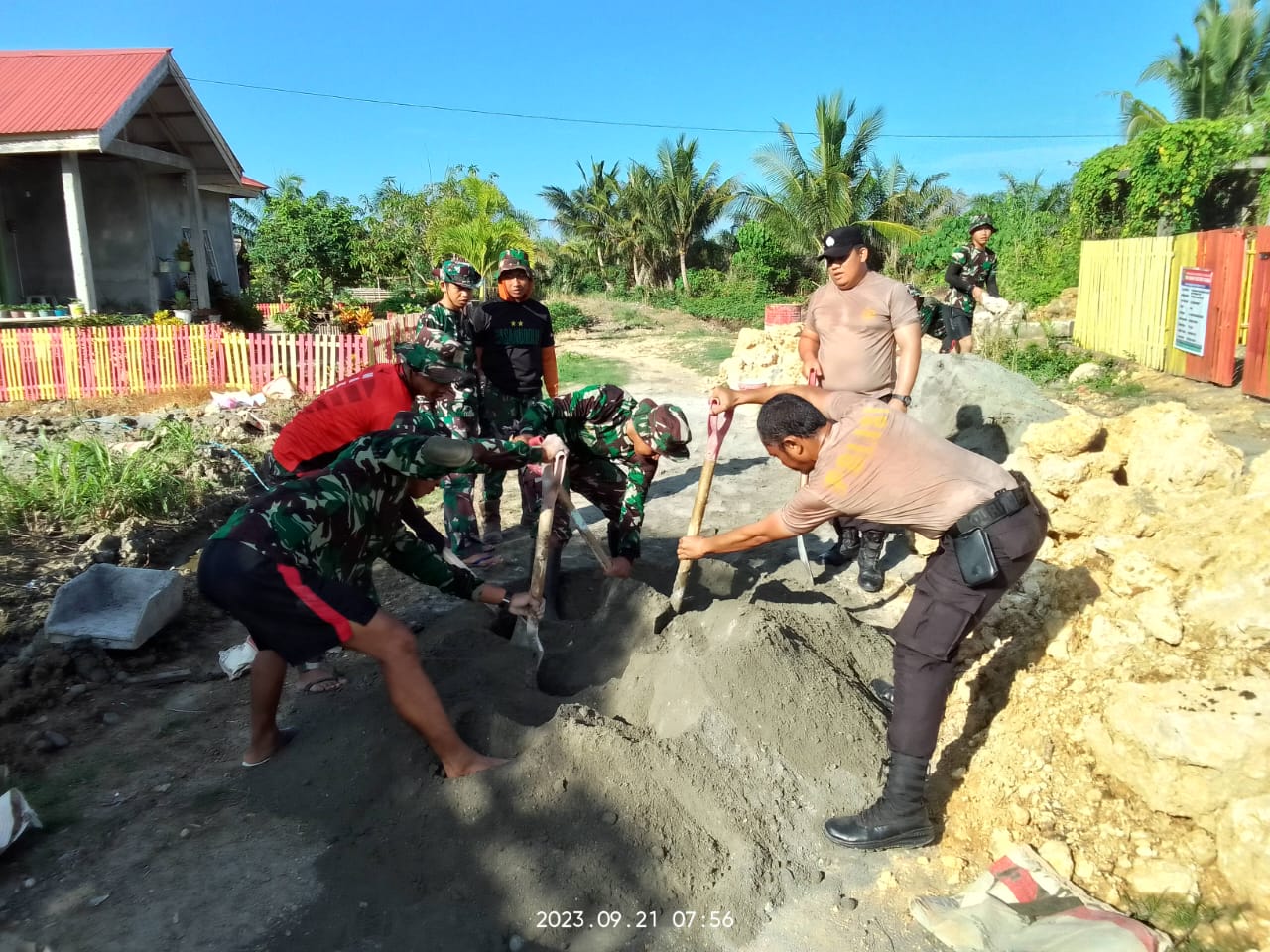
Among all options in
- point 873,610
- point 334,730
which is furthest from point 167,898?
point 873,610

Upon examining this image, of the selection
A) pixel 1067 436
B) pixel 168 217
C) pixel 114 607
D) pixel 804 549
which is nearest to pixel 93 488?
pixel 114 607

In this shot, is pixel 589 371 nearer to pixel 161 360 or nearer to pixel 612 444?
pixel 161 360

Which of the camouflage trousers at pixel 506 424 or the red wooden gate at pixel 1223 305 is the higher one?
the red wooden gate at pixel 1223 305

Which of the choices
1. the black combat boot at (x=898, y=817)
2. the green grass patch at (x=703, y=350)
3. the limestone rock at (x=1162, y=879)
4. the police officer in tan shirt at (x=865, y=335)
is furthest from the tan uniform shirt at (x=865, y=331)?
the green grass patch at (x=703, y=350)

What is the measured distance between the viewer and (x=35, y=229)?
1420cm

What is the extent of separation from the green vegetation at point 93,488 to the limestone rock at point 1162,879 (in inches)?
227

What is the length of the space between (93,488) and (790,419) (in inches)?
197

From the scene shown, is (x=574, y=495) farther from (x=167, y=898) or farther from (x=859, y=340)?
(x=167, y=898)

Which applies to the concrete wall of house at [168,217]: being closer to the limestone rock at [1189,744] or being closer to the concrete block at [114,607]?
the concrete block at [114,607]

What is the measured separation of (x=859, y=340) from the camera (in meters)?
4.43

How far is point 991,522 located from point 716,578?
2.19 meters

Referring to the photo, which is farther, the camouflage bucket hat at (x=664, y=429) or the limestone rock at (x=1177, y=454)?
the camouflage bucket hat at (x=664, y=429)

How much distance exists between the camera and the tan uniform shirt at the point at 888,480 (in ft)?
8.27

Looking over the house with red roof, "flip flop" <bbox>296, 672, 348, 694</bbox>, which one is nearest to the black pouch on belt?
"flip flop" <bbox>296, 672, 348, 694</bbox>
